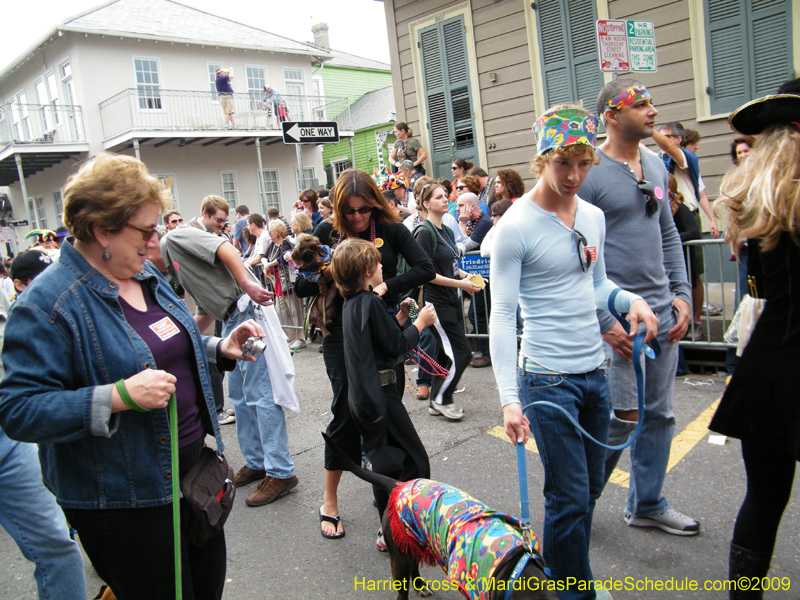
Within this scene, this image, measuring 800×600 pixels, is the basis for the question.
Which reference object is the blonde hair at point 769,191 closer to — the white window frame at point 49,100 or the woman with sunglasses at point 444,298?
the woman with sunglasses at point 444,298

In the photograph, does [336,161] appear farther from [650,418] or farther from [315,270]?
[650,418]

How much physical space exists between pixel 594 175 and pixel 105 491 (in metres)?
2.60

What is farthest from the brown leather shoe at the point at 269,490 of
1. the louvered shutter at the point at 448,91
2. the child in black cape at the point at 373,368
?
the louvered shutter at the point at 448,91

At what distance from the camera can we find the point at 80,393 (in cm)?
175

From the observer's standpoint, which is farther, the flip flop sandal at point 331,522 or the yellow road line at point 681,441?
the yellow road line at point 681,441

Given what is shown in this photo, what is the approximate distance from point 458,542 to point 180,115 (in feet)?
74.5

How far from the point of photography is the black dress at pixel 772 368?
6.66 feet

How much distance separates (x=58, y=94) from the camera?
70.9ft

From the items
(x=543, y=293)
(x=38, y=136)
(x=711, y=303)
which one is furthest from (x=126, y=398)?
(x=38, y=136)

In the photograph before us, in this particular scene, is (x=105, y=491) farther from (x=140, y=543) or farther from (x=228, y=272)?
(x=228, y=272)

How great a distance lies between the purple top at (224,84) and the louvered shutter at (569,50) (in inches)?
567

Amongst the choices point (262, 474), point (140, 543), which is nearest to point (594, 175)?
point (140, 543)

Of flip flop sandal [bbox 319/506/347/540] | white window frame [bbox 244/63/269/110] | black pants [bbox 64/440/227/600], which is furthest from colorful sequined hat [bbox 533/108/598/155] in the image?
white window frame [bbox 244/63/269/110]

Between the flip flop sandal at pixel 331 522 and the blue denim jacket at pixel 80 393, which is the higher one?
the blue denim jacket at pixel 80 393
